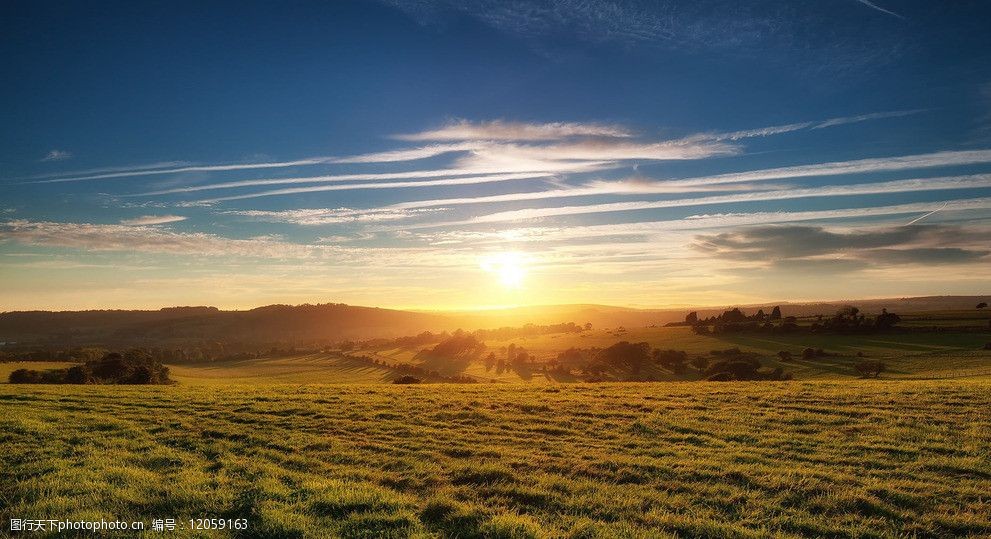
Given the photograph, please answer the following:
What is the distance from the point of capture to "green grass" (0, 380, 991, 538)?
9.33 metres

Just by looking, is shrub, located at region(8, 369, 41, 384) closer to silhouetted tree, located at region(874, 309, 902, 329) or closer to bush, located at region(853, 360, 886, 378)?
bush, located at region(853, 360, 886, 378)

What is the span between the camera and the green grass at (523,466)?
30.6 feet

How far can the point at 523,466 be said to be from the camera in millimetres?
13148

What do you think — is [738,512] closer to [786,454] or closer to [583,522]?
[583,522]

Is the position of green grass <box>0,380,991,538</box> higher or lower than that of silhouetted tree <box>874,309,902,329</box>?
higher

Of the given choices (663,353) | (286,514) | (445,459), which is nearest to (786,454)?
(445,459)

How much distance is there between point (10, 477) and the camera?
12.0 m

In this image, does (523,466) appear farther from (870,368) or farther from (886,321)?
(886,321)

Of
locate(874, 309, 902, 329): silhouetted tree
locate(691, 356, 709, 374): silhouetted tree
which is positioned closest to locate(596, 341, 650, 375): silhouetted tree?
locate(691, 356, 709, 374): silhouetted tree

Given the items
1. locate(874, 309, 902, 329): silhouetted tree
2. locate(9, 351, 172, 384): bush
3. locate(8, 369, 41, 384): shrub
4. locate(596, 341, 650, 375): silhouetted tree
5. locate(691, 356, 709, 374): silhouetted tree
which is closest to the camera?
locate(9, 351, 172, 384): bush

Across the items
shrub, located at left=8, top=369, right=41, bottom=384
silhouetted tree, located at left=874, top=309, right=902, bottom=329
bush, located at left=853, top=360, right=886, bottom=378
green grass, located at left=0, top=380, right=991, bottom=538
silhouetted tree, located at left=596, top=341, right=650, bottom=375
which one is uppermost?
green grass, located at left=0, top=380, right=991, bottom=538

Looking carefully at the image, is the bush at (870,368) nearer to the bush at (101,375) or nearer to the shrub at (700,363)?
the shrub at (700,363)

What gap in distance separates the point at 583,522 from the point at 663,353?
3825 inches

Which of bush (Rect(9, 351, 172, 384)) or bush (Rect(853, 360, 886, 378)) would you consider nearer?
bush (Rect(9, 351, 172, 384))
